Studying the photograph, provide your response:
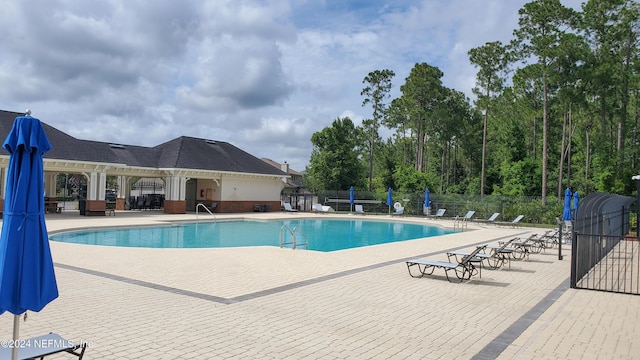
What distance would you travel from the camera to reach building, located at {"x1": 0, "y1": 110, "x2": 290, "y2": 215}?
25.6 metres

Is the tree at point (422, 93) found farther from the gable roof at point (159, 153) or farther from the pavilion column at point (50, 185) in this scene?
the pavilion column at point (50, 185)

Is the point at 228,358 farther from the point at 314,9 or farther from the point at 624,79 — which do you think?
the point at 624,79

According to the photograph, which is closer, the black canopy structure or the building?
the black canopy structure

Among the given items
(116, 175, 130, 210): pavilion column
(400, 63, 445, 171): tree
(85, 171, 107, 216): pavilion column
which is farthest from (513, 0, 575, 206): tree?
(116, 175, 130, 210): pavilion column

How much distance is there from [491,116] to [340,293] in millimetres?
44539

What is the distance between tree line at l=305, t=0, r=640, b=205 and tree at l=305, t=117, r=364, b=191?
0.09 meters

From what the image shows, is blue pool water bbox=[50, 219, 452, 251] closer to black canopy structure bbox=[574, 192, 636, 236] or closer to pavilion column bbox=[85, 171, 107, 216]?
pavilion column bbox=[85, 171, 107, 216]

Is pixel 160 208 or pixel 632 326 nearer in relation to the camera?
pixel 632 326

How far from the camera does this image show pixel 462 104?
46.3 metres

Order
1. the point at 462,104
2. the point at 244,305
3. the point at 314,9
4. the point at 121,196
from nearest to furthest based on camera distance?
1. the point at 244,305
2. the point at 314,9
3. the point at 121,196
4. the point at 462,104

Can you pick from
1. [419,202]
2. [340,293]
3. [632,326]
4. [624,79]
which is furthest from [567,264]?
[624,79]

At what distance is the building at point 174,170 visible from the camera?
25.6 metres

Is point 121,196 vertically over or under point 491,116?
under

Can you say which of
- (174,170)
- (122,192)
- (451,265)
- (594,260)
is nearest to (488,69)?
(174,170)
